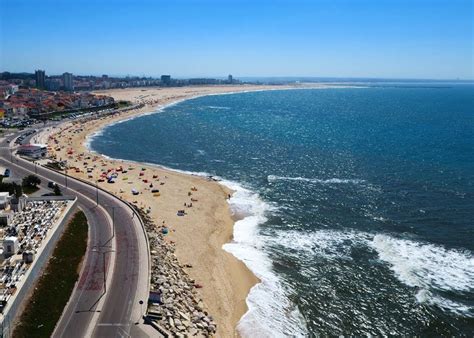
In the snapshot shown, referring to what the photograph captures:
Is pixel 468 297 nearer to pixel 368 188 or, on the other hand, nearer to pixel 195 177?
pixel 368 188

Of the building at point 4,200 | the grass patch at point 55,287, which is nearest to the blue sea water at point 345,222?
the grass patch at point 55,287

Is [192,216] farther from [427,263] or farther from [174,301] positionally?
[427,263]

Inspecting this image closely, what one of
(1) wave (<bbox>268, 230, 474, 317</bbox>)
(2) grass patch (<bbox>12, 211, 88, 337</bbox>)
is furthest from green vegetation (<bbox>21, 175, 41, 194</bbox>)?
(1) wave (<bbox>268, 230, 474, 317</bbox>)

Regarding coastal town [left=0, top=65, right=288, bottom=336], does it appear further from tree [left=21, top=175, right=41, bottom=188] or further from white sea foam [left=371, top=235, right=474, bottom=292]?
white sea foam [left=371, top=235, right=474, bottom=292]

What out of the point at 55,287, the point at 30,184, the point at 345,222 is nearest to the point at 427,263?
the point at 345,222

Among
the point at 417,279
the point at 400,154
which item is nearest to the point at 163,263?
the point at 417,279

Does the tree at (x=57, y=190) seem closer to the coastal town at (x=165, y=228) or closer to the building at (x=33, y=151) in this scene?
the coastal town at (x=165, y=228)
